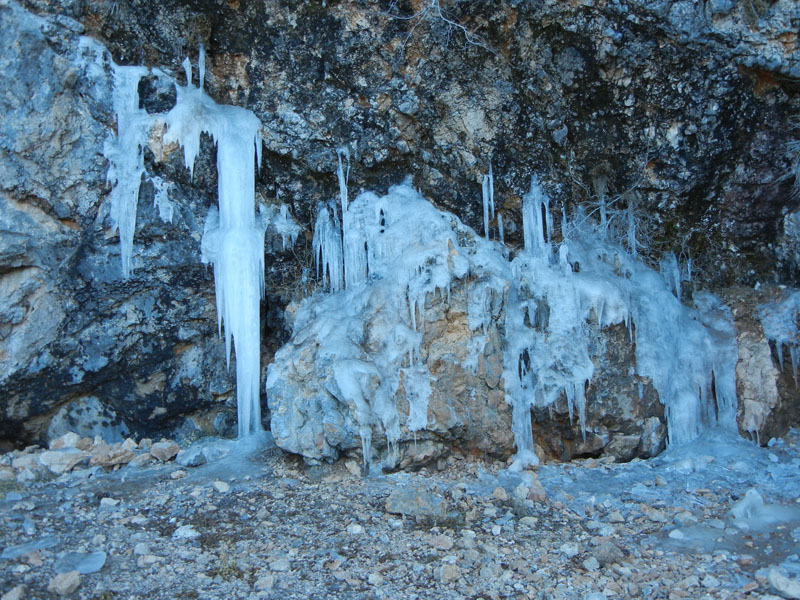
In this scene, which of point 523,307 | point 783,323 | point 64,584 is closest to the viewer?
point 64,584

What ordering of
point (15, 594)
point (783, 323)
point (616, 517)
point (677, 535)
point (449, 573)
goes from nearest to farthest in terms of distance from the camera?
1. point (15, 594)
2. point (449, 573)
3. point (677, 535)
4. point (616, 517)
5. point (783, 323)

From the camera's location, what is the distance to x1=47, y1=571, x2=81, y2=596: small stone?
13.2ft

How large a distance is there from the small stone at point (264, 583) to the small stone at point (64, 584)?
3.45 ft

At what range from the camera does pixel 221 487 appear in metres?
5.65

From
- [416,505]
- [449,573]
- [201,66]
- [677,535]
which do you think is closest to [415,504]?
[416,505]

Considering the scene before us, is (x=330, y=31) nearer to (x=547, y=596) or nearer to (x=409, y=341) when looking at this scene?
(x=409, y=341)

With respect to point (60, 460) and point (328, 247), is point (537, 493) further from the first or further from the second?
point (60, 460)

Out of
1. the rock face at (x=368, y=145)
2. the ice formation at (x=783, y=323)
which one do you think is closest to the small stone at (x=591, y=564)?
the rock face at (x=368, y=145)

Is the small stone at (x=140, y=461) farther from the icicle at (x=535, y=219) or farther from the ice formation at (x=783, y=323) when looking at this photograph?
the ice formation at (x=783, y=323)

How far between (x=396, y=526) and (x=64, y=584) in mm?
2172

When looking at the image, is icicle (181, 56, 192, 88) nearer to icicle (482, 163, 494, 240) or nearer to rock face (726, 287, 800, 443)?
icicle (482, 163, 494, 240)

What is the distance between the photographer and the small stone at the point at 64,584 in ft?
13.2

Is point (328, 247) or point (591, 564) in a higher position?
point (328, 247)

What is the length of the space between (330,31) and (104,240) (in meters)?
2.98
